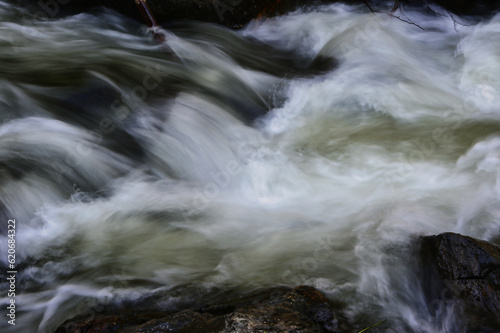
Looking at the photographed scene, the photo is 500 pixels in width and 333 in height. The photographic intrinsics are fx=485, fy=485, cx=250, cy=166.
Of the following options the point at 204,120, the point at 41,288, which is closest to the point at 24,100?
the point at 204,120

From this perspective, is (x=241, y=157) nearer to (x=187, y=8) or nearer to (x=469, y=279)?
(x=469, y=279)

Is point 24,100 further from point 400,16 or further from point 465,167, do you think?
point 400,16

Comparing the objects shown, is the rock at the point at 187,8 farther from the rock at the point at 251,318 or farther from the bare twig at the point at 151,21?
the rock at the point at 251,318

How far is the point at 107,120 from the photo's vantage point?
5098 millimetres

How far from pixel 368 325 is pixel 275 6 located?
5.02 meters

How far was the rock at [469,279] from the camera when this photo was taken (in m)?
2.99

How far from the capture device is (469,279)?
3082mm

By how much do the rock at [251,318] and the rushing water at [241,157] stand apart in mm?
272

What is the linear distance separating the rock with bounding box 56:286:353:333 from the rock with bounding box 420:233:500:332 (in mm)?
697

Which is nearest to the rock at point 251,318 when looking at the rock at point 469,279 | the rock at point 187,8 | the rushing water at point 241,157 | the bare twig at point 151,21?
the rushing water at point 241,157

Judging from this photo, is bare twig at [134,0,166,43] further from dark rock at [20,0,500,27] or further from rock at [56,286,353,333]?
rock at [56,286,353,333]

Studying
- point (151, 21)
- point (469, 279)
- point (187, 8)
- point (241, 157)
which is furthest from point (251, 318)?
point (187, 8)

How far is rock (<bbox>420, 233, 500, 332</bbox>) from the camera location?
9.80 feet

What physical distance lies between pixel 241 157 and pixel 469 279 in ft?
8.42
